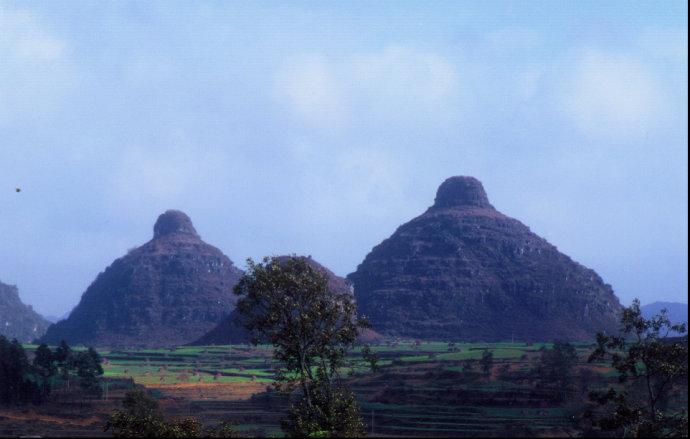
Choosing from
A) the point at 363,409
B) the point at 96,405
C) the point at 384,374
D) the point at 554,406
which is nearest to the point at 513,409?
the point at 554,406

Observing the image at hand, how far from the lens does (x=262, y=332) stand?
3003 centimetres

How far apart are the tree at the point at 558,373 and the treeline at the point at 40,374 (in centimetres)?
5695

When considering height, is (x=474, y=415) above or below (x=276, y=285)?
below

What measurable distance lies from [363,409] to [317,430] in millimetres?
58869

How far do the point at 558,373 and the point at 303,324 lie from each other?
63.2 meters

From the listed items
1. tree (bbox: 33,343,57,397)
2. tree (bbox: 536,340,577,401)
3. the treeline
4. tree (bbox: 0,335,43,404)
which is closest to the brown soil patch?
the treeline

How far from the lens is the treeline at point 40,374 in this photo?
85.3 metres

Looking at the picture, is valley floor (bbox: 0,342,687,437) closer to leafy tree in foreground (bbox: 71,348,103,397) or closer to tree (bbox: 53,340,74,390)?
leafy tree in foreground (bbox: 71,348,103,397)

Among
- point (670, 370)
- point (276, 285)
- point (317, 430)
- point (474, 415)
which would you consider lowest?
point (474, 415)

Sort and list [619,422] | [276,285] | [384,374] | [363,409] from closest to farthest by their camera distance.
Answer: [619,422] < [276,285] < [363,409] < [384,374]

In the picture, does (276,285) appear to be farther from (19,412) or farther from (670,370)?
(19,412)

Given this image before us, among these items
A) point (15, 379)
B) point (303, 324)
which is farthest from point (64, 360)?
point (303, 324)

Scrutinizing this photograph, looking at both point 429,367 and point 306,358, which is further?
point 429,367

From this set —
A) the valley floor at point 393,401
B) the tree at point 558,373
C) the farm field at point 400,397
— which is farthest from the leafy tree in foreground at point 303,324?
the tree at point 558,373
